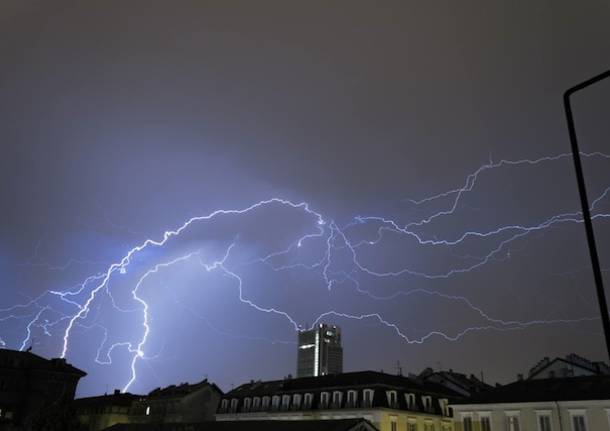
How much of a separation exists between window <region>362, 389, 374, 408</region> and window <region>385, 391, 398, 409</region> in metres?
1.27

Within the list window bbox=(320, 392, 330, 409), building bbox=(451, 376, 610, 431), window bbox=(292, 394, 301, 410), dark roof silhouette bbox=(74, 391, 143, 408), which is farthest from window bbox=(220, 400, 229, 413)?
building bbox=(451, 376, 610, 431)

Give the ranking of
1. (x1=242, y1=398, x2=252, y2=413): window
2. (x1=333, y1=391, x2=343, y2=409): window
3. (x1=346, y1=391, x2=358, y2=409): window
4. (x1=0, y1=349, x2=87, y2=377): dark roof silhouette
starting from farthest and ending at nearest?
(x1=0, y1=349, x2=87, y2=377): dark roof silhouette
(x1=242, y1=398, x2=252, y2=413): window
(x1=333, y1=391, x2=343, y2=409): window
(x1=346, y1=391, x2=358, y2=409): window

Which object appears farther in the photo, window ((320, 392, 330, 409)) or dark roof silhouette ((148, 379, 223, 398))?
dark roof silhouette ((148, 379, 223, 398))

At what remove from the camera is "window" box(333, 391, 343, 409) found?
133ft

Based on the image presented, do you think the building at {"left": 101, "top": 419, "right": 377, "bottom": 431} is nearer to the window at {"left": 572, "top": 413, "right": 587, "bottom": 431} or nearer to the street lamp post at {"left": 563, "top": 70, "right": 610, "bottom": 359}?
the window at {"left": 572, "top": 413, "right": 587, "bottom": 431}

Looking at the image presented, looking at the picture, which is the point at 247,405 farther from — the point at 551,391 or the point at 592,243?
the point at 592,243

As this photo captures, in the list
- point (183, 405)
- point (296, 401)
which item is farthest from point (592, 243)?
point (183, 405)

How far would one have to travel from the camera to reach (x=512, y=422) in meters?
31.8

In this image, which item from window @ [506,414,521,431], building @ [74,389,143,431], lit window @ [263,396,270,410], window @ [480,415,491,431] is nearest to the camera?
window @ [506,414,521,431]

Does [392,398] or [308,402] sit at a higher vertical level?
[392,398]

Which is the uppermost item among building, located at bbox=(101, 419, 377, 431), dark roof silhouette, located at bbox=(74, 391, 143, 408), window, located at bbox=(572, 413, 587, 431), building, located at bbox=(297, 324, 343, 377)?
building, located at bbox=(297, 324, 343, 377)

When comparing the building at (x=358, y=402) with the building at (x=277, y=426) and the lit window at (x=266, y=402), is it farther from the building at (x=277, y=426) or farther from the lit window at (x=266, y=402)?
the building at (x=277, y=426)

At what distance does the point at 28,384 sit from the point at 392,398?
38160mm

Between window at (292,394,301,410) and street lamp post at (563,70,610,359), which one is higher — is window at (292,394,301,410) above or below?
above
